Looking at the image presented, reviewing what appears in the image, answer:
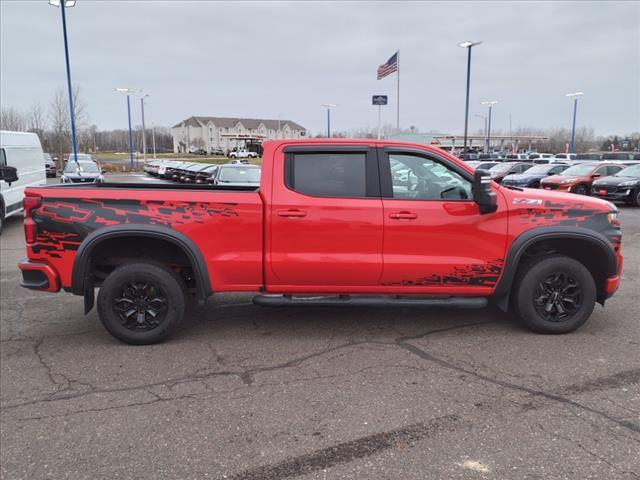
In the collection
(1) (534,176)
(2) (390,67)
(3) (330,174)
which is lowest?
(1) (534,176)

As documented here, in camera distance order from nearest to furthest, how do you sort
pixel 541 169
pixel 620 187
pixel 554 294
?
pixel 554 294 < pixel 620 187 < pixel 541 169

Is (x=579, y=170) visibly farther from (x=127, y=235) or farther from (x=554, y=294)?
(x=127, y=235)

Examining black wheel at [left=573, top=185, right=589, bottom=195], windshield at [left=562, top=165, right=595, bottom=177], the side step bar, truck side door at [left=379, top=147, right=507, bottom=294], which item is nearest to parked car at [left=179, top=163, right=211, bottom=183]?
windshield at [left=562, top=165, right=595, bottom=177]

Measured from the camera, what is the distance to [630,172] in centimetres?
1862

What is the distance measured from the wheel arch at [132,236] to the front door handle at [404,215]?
5.78 ft

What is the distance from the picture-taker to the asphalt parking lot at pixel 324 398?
2.89m

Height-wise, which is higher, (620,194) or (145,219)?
(145,219)

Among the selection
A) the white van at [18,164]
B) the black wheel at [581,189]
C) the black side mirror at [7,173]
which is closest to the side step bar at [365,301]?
the white van at [18,164]

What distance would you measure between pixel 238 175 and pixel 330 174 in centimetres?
1106

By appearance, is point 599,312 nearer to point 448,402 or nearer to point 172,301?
point 448,402

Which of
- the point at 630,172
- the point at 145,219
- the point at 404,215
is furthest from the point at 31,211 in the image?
the point at 630,172

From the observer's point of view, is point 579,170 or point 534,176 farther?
point 534,176

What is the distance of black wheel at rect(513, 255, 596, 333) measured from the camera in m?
4.82

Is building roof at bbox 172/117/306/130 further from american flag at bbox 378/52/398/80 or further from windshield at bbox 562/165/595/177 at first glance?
windshield at bbox 562/165/595/177
